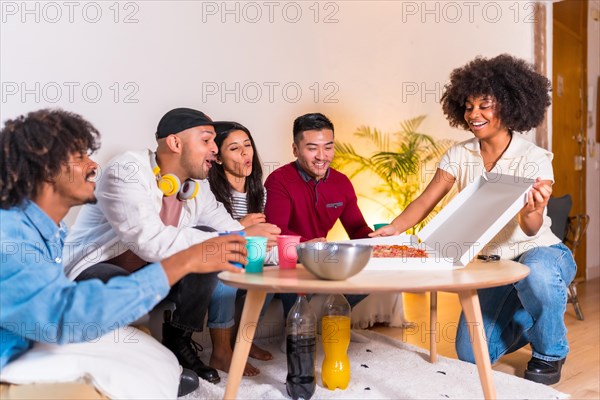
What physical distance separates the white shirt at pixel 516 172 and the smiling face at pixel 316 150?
64cm

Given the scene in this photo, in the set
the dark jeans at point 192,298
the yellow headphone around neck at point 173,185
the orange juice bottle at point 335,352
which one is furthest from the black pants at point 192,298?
the orange juice bottle at point 335,352

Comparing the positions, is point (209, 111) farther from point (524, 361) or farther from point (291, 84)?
point (524, 361)

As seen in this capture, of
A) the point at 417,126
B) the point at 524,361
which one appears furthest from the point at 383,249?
the point at 417,126

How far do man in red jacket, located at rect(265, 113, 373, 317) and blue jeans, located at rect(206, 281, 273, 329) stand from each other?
1.37 ft

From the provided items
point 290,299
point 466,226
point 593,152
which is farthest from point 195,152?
point 593,152

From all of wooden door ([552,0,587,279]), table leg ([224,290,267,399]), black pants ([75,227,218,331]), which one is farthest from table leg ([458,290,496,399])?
wooden door ([552,0,587,279])

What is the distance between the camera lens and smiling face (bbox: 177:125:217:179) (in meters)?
2.44

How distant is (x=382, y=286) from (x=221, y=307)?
3.28ft

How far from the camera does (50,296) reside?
1.40m

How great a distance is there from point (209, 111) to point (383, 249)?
4.79 ft

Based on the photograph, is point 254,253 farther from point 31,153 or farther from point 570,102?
point 570,102

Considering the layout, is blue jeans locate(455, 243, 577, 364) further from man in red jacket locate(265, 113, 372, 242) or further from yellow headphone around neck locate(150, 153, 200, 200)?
yellow headphone around neck locate(150, 153, 200, 200)

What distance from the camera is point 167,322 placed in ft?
8.08

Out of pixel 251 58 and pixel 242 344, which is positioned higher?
pixel 251 58
